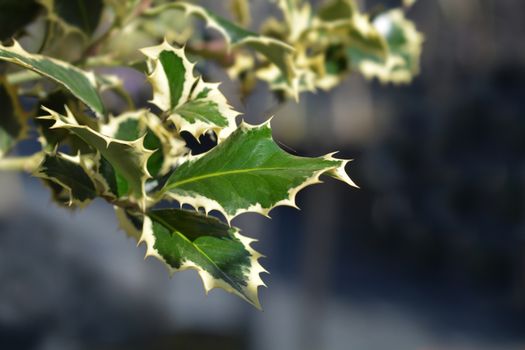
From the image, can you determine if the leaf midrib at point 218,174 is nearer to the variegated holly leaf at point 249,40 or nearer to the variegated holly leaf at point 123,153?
the variegated holly leaf at point 123,153

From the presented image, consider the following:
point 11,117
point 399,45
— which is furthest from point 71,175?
point 399,45

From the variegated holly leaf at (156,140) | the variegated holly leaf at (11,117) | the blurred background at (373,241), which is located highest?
the blurred background at (373,241)

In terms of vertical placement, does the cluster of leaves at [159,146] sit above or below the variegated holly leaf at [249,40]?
below

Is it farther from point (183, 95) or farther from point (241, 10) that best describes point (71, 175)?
point (241, 10)

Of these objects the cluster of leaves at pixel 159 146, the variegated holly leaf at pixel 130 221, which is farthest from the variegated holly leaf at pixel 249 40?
the variegated holly leaf at pixel 130 221

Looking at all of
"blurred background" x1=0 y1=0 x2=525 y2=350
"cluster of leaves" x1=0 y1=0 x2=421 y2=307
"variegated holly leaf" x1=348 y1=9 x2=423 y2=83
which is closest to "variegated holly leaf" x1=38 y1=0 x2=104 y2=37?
"cluster of leaves" x1=0 y1=0 x2=421 y2=307

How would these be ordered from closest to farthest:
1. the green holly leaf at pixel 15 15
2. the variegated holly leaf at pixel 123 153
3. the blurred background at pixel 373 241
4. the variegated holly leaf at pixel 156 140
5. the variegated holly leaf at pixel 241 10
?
the variegated holly leaf at pixel 123 153, the variegated holly leaf at pixel 156 140, the green holly leaf at pixel 15 15, the variegated holly leaf at pixel 241 10, the blurred background at pixel 373 241

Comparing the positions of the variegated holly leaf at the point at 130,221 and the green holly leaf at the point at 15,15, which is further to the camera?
the green holly leaf at the point at 15,15
